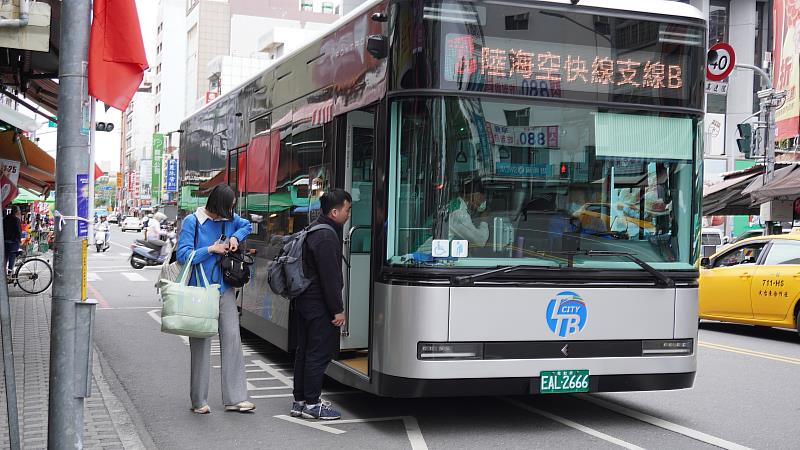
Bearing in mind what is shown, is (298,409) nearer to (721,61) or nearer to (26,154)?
(26,154)

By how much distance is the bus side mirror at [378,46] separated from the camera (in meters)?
6.60

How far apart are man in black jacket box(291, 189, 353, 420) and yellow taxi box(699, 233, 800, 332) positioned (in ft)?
29.2

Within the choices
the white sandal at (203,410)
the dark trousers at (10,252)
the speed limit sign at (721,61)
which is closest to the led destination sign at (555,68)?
the white sandal at (203,410)

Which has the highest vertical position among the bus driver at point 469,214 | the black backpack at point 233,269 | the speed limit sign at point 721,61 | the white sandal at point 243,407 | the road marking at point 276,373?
the speed limit sign at point 721,61

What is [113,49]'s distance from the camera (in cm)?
496

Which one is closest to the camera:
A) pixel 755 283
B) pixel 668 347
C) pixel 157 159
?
pixel 668 347

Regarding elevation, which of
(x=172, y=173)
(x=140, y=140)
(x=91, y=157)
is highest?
(x=140, y=140)

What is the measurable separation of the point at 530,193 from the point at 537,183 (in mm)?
89

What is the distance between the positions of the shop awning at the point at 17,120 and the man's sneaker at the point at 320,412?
3.09m

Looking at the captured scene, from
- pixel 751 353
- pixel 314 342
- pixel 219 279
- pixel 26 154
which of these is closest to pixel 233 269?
pixel 219 279

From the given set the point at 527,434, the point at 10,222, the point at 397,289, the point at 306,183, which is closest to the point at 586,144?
the point at 397,289

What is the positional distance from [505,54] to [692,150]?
66.5 inches

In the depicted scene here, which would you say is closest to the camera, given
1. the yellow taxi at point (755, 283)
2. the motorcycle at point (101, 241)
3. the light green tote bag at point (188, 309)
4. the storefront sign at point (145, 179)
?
the light green tote bag at point (188, 309)

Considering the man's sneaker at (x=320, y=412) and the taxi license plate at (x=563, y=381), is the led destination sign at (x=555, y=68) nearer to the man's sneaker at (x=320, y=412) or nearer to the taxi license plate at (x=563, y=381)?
the taxi license plate at (x=563, y=381)
